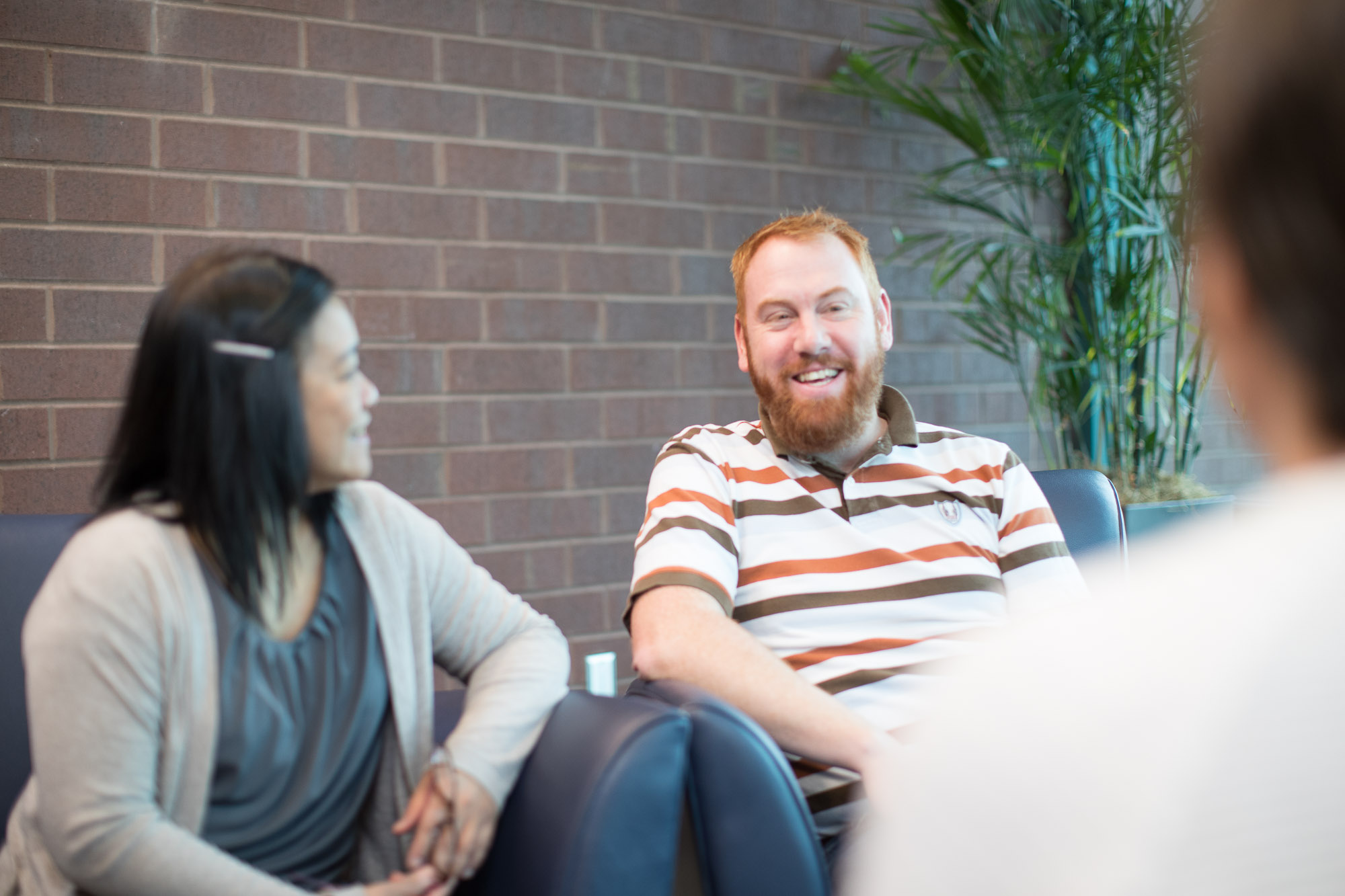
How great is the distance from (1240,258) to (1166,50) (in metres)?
2.48

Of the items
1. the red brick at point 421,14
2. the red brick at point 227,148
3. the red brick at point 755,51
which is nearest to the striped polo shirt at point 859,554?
the red brick at point 227,148

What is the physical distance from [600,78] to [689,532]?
1.49 metres

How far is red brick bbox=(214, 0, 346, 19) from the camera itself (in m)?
2.23

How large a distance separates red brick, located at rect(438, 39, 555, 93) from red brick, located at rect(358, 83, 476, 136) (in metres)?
0.05

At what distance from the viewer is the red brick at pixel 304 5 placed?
223 cm

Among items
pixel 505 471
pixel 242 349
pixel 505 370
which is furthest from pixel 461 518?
pixel 242 349

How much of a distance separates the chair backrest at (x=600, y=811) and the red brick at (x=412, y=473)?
137 centimetres

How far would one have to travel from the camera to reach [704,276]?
2.76 meters

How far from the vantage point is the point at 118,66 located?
213 cm

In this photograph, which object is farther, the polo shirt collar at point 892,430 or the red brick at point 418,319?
the red brick at point 418,319

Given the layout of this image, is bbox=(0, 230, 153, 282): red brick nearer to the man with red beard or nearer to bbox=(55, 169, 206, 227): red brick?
bbox=(55, 169, 206, 227): red brick

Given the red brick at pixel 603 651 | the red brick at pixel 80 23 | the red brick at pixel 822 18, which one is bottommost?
the red brick at pixel 603 651

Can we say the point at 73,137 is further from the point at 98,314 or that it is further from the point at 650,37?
the point at 650,37

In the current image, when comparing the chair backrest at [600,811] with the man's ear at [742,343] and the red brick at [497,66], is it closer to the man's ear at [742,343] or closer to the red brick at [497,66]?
the man's ear at [742,343]
